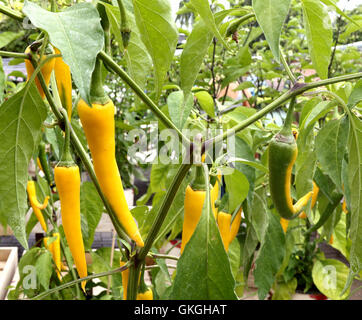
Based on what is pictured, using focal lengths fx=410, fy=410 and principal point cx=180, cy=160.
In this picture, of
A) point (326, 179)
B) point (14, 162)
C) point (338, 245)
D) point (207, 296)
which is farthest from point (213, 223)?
point (338, 245)

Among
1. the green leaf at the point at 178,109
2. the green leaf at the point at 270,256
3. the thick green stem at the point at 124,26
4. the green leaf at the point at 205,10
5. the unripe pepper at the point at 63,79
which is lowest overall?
the green leaf at the point at 270,256

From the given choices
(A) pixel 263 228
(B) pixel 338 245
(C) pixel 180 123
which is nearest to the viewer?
(C) pixel 180 123

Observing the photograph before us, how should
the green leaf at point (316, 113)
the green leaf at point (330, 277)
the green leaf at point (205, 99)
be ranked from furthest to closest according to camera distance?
1. the green leaf at point (330, 277)
2. the green leaf at point (205, 99)
3. the green leaf at point (316, 113)

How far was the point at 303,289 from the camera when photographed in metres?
1.46

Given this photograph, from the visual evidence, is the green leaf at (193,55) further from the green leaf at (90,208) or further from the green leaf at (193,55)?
the green leaf at (90,208)

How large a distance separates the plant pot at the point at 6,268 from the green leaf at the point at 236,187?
26.5 inches

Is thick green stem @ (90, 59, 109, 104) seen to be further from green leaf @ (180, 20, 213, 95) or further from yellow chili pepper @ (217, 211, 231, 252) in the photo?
yellow chili pepper @ (217, 211, 231, 252)

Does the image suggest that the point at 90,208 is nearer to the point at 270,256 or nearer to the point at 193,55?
the point at 270,256

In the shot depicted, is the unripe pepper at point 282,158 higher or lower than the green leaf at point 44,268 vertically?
higher

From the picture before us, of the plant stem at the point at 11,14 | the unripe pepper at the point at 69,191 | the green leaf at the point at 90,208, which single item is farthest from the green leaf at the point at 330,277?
the plant stem at the point at 11,14

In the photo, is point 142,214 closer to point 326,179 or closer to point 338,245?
point 326,179

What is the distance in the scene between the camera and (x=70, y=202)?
1.20ft

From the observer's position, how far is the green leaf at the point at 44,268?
2.44ft
